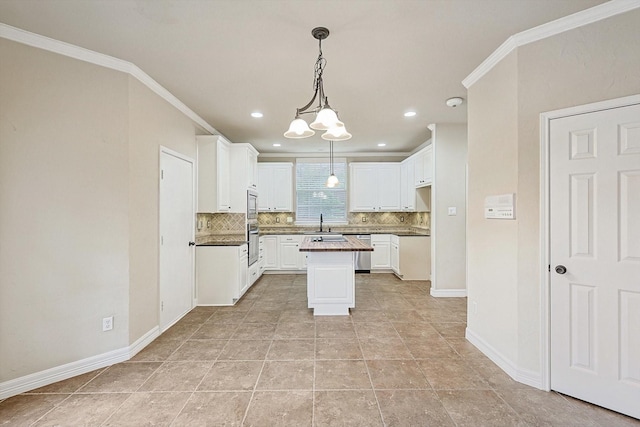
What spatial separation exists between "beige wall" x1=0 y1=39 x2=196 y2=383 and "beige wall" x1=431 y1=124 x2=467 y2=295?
3806 millimetres

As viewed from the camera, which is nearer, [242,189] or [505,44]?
[505,44]

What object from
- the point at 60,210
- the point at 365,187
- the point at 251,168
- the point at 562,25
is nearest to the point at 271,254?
the point at 251,168

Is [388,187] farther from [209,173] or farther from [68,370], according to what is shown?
[68,370]

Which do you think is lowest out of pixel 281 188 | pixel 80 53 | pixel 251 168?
pixel 281 188

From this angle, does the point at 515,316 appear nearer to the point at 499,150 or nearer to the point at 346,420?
the point at 499,150

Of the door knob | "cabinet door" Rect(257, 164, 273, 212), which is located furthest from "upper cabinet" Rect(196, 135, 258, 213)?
the door knob

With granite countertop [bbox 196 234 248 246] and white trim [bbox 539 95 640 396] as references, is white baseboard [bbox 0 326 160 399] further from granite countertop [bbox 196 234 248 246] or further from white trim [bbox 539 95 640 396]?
white trim [bbox 539 95 640 396]

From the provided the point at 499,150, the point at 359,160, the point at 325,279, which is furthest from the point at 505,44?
the point at 359,160

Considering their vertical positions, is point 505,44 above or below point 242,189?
above

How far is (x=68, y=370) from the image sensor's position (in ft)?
7.65

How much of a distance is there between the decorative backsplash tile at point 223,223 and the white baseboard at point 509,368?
353 cm

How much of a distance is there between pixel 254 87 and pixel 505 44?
91.3 inches

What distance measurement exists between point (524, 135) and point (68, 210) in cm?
362

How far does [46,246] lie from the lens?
88.7 inches
